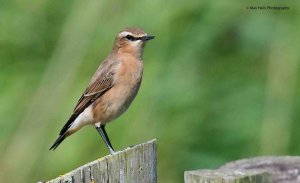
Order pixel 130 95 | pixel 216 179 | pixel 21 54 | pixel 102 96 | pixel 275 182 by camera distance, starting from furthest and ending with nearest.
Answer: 1. pixel 102 96
2. pixel 130 95
3. pixel 21 54
4. pixel 275 182
5. pixel 216 179

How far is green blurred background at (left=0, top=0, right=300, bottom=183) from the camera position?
5977mm

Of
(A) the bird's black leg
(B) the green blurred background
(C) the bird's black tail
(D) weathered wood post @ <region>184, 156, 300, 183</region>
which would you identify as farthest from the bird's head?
(D) weathered wood post @ <region>184, 156, 300, 183</region>

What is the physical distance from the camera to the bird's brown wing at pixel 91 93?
6.20 m

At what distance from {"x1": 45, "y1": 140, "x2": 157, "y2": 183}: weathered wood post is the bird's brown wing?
1864 mm

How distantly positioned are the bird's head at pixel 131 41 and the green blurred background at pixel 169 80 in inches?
4.5

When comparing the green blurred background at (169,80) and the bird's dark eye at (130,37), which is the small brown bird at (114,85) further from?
the green blurred background at (169,80)

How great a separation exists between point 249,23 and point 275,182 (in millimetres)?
1904

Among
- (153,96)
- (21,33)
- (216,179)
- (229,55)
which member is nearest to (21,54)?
(21,33)

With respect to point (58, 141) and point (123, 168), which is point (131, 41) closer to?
point (58, 141)

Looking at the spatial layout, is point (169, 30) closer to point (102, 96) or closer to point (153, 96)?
point (153, 96)

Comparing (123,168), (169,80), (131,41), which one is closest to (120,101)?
(131,41)

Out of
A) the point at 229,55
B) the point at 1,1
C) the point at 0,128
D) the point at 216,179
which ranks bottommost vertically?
the point at 216,179

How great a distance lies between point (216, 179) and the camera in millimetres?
4031

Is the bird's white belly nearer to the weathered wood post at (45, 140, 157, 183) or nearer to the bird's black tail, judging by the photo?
the bird's black tail
